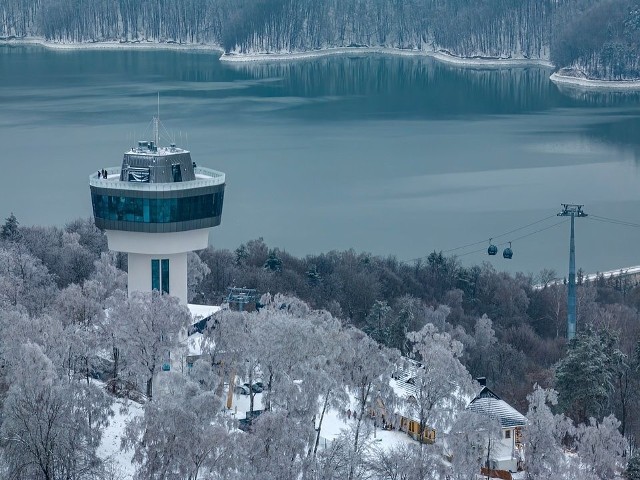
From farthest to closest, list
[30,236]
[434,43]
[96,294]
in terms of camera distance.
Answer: [434,43]
[30,236]
[96,294]

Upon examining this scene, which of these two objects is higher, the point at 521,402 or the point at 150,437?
the point at 150,437

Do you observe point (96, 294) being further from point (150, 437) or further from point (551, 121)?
point (551, 121)

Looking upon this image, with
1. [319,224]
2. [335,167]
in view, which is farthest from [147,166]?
[335,167]

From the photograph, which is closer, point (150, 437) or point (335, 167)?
point (150, 437)

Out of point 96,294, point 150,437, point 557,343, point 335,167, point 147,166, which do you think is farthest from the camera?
point 335,167

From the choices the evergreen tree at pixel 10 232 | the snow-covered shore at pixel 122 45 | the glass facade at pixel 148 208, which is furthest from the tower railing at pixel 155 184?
the snow-covered shore at pixel 122 45

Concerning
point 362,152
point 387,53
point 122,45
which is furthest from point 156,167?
point 122,45

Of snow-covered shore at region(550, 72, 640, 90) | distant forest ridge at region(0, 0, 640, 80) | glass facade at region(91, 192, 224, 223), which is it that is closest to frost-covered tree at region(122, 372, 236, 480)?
glass facade at region(91, 192, 224, 223)

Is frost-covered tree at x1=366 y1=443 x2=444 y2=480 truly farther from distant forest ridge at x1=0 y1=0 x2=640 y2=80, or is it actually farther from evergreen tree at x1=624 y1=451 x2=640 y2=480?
distant forest ridge at x1=0 y1=0 x2=640 y2=80
